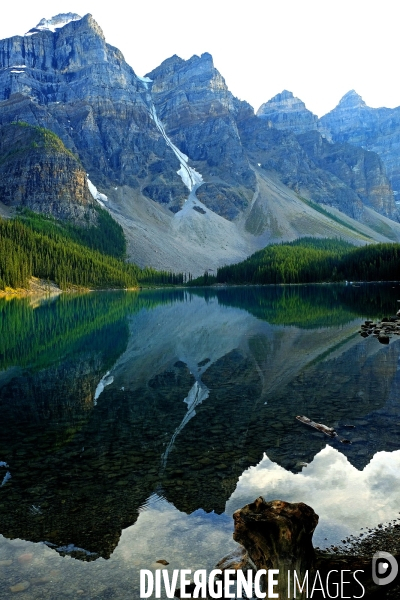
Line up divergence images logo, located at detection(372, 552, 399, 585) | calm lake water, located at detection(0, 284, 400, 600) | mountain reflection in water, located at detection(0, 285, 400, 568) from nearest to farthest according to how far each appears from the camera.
Answer: 1. divergence images logo, located at detection(372, 552, 399, 585)
2. calm lake water, located at detection(0, 284, 400, 600)
3. mountain reflection in water, located at detection(0, 285, 400, 568)

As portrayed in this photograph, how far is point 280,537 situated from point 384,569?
9.36ft

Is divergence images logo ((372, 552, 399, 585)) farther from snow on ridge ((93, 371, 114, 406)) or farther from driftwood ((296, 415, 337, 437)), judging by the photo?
snow on ridge ((93, 371, 114, 406))

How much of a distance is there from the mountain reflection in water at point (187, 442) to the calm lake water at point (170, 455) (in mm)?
58

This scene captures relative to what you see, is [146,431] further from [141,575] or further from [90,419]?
[141,575]

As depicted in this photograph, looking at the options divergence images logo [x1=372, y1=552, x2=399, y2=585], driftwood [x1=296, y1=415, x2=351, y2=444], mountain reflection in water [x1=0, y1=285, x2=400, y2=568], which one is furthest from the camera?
driftwood [x1=296, y1=415, x2=351, y2=444]

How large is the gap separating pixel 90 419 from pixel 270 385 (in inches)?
428

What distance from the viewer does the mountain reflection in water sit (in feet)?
38.4

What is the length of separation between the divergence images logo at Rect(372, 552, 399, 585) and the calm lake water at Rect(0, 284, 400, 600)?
141cm

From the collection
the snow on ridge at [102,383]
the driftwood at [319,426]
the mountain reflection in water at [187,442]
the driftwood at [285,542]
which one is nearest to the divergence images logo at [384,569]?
the driftwood at [285,542]

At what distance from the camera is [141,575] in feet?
31.0

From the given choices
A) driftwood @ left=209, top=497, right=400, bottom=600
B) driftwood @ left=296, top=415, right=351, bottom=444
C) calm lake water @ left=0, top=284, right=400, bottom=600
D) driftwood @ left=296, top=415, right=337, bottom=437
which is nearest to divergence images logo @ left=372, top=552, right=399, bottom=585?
driftwood @ left=209, top=497, right=400, bottom=600

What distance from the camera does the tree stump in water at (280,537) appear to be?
7.70 metres

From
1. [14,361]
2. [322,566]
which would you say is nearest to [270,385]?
[322,566]

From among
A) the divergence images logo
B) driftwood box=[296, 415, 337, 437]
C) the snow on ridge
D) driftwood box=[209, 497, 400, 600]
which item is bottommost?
the snow on ridge
